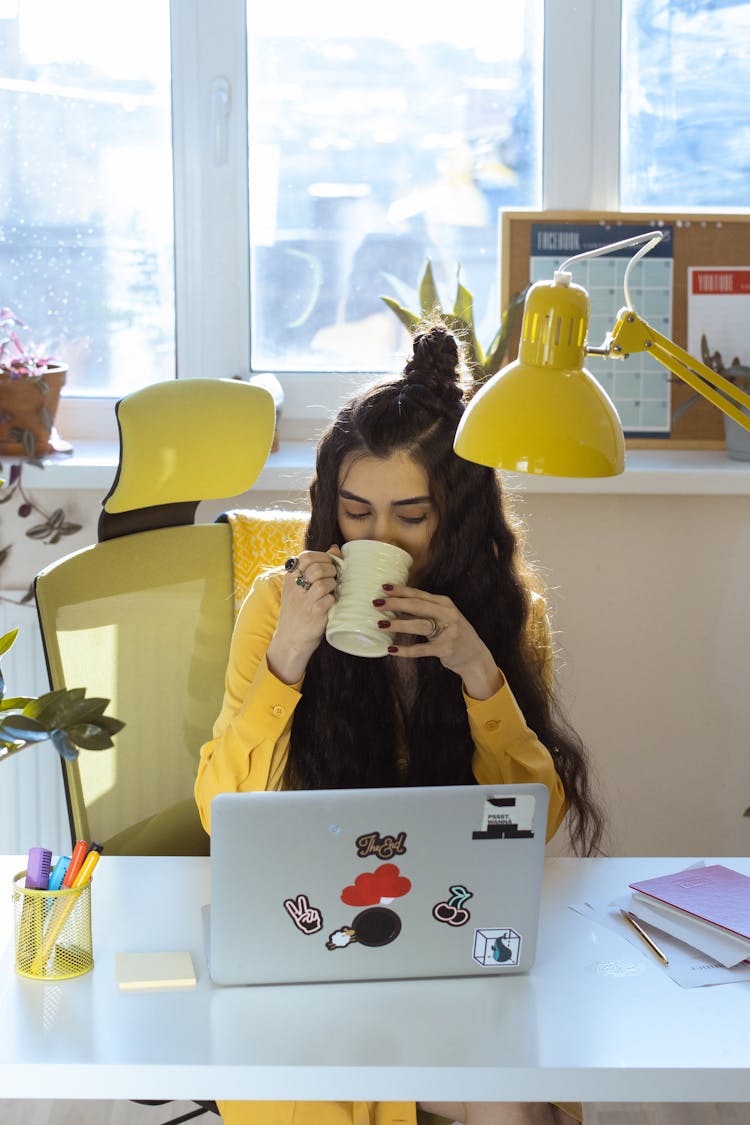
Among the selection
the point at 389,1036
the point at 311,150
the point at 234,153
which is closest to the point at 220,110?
the point at 234,153

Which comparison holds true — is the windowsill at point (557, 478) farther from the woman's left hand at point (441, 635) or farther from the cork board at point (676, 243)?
the woman's left hand at point (441, 635)

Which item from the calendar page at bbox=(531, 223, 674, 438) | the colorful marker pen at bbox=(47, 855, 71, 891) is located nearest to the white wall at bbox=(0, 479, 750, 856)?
the calendar page at bbox=(531, 223, 674, 438)

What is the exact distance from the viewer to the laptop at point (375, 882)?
44.0 inches

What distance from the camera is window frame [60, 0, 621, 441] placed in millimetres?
2490

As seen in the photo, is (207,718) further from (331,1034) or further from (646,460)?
(646,460)

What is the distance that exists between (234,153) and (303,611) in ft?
4.56

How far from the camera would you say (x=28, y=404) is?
2434mm

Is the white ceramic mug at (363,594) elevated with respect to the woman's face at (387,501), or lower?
lower

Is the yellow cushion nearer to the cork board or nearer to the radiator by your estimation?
the radiator

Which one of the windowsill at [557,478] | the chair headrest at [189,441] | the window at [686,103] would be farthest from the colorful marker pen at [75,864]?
the window at [686,103]

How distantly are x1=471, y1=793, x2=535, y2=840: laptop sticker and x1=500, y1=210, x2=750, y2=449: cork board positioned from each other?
153cm

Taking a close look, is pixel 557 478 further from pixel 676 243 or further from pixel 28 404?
pixel 28 404

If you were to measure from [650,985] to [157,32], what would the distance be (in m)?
2.06

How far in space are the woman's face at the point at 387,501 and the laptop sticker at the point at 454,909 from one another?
0.50 meters
